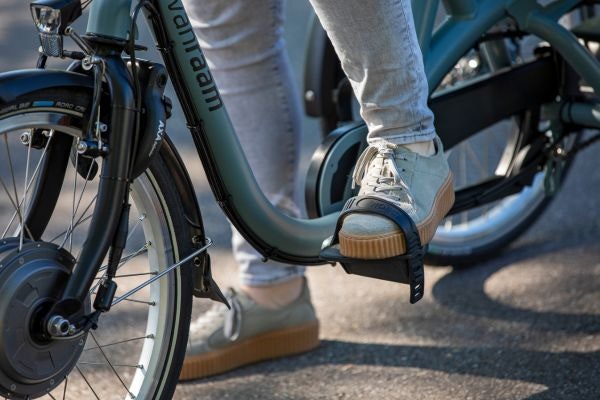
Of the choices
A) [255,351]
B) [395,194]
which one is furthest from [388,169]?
[255,351]

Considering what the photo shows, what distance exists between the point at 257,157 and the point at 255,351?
1.55 ft

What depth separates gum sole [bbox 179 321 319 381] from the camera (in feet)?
8.15

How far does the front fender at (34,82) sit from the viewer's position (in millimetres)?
1586

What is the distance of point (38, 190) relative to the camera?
1749mm

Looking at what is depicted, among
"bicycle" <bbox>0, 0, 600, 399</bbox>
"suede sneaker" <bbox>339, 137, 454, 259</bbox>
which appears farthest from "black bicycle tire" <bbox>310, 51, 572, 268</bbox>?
"suede sneaker" <bbox>339, 137, 454, 259</bbox>

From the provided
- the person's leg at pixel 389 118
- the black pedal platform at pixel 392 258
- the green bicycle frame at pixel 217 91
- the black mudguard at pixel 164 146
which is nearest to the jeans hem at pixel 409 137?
the person's leg at pixel 389 118

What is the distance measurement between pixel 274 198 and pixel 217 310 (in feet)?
1.08

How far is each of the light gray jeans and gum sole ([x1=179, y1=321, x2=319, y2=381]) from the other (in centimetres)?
13

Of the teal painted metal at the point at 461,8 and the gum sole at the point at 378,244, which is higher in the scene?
the teal painted metal at the point at 461,8

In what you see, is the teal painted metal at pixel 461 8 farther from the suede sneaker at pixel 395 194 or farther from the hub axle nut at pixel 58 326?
the hub axle nut at pixel 58 326

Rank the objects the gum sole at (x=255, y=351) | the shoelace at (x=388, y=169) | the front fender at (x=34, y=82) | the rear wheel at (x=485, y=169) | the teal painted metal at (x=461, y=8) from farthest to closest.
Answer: the rear wheel at (x=485, y=169) → the gum sole at (x=255, y=351) → the teal painted metal at (x=461, y=8) → the shoelace at (x=388, y=169) → the front fender at (x=34, y=82)

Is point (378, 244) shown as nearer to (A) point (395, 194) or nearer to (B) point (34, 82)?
(A) point (395, 194)

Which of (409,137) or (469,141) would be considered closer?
(409,137)

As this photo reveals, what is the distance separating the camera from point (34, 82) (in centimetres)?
162
